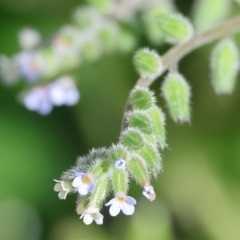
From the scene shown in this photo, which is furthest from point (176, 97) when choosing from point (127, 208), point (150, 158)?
point (127, 208)

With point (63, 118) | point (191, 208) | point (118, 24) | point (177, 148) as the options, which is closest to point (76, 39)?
point (118, 24)

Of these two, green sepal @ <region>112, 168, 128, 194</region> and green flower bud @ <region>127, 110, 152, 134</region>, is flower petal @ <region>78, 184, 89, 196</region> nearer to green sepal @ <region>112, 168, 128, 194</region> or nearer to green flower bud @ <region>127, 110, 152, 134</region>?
green sepal @ <region>112, 168, 128, 194</region>

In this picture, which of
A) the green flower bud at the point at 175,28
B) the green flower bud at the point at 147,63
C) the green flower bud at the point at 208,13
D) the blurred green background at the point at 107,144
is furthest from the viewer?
the blurred green background at the point at 107,144

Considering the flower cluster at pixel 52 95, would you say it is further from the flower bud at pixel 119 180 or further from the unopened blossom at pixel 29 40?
the flower bud at pixel 119 180

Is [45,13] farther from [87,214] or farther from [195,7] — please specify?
[87,214]

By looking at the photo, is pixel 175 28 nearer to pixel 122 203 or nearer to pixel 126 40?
pixel 126 40

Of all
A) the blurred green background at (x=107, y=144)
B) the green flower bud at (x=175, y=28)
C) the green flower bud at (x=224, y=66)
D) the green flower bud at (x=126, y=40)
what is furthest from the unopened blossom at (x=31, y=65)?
the green flower bud at (x=224, y=66)
